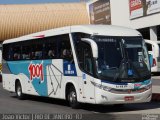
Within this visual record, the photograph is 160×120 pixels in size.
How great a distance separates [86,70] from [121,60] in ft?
3.87

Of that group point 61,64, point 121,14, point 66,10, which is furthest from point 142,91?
point 66,10

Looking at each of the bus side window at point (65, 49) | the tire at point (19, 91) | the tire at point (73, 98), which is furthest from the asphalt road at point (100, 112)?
the tire at point (19, 91)

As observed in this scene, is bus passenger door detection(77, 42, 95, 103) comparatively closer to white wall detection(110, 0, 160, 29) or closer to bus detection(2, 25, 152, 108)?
bus detection(2, 25, 152, 108)

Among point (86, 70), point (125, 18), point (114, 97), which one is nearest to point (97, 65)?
point (86, 70)

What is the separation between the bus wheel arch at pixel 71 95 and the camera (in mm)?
15969

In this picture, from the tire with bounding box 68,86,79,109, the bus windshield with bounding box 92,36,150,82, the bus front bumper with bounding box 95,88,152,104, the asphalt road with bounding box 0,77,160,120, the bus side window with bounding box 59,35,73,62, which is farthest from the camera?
the bus side window with bounding box 59,35,73,62

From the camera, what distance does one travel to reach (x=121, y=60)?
14.8m

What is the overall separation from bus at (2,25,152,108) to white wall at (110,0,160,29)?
21.6 metres

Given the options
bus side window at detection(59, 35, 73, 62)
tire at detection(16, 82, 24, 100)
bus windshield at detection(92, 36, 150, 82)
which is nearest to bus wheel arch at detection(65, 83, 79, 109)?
bus side window at detection(59, 35, 73, 62)

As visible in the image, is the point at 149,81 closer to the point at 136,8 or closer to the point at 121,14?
the point at 136,8

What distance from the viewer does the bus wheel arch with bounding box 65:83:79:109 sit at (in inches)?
629

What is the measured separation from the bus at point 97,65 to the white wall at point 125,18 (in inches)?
850

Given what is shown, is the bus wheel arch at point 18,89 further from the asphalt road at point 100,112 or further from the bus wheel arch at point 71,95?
the bus wheel arch at point 71,95

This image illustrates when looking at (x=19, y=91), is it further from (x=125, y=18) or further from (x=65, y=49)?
(x=125, y=18)
